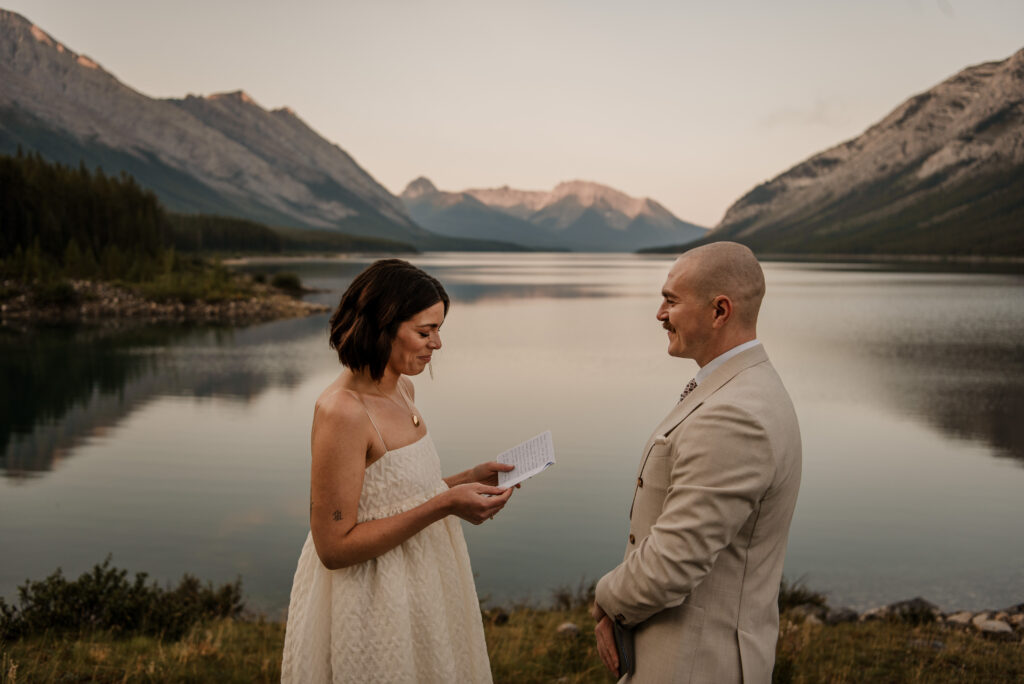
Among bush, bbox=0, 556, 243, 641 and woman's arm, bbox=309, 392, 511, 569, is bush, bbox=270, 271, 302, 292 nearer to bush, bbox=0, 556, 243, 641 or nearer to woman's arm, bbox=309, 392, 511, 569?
bush, bbox=0, 556, 243, 641

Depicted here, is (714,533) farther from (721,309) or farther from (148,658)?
(148,658)

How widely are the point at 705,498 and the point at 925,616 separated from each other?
6534 mm

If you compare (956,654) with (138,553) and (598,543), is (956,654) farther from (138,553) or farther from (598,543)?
(138,553)

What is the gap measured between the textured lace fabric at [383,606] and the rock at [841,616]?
589cm

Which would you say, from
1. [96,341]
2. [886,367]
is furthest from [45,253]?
[886,367]

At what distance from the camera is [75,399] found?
20125 millimetres

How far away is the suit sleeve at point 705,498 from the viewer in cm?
238

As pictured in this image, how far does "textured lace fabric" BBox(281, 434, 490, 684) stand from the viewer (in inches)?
111

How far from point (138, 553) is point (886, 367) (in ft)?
80.6

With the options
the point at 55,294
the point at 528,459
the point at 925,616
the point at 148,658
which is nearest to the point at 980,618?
the point at 925,616

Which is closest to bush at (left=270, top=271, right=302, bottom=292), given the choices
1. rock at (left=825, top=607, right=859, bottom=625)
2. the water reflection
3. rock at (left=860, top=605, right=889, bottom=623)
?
the water reflection

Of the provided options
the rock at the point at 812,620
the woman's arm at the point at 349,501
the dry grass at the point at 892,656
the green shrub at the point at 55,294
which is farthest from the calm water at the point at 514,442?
the green shrub at the point at 55,294

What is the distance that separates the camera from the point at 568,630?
6465 millimetres

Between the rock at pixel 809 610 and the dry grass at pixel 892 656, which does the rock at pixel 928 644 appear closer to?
the dry grass at pixel 892 656
